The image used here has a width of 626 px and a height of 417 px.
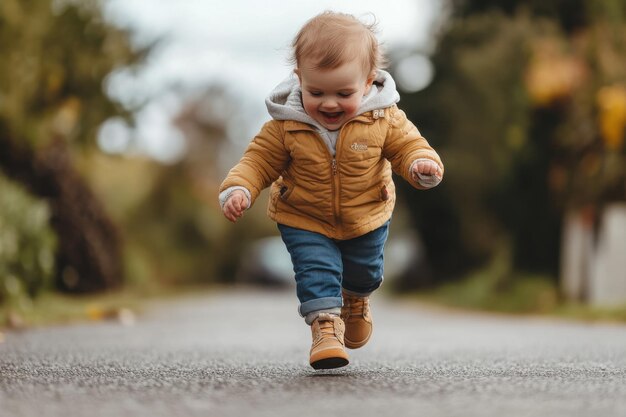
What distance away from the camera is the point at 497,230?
1545cm

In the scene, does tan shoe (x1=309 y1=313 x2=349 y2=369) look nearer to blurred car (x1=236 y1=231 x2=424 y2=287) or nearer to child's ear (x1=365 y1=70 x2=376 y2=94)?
child's ear (x1=365 y1=70 x2=376 y2=94)

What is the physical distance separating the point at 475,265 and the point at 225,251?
1172 cm

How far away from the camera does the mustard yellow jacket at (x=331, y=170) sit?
4031 millimetres

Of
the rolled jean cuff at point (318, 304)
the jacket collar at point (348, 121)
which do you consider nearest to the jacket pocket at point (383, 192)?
the jacket collar at point (348, 121)

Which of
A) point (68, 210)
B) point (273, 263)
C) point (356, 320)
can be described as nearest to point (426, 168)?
point (356, 320)

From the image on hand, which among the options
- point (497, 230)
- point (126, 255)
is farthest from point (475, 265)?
point (126, 255)

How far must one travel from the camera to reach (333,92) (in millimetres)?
3957

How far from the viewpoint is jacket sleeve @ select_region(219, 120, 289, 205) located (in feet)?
13.3

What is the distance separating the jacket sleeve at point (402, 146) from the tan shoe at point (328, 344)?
69cm

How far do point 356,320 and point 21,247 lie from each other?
5297 millimetres

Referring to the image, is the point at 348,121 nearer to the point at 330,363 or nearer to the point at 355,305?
the point at 355,305

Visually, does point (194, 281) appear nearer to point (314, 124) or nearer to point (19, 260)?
point (19, 260)

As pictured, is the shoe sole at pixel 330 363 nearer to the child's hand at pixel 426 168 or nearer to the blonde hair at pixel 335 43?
the child's hand at pixel 426 168

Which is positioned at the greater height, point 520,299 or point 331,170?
point 520,299
